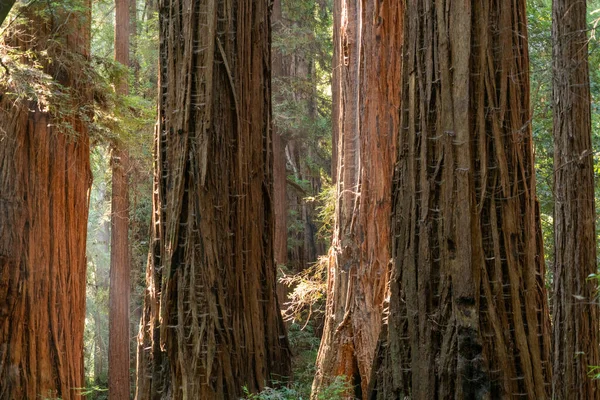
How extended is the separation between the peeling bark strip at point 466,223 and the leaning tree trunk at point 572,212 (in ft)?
20.1

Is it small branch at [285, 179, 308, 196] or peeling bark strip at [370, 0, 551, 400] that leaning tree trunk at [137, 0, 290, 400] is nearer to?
peeling bark strip at [370, 0, 551, 400]

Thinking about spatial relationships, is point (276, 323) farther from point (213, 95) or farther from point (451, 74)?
point (451, 74)

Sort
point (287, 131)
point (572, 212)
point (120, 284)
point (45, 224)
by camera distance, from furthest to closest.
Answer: point (287, 131)
point (120, 284)
point (572, 212)
point (45, 224)

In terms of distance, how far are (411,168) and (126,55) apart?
1310 cm

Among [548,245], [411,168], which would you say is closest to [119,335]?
[548,245]

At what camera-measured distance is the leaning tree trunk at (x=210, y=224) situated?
5.83 meters

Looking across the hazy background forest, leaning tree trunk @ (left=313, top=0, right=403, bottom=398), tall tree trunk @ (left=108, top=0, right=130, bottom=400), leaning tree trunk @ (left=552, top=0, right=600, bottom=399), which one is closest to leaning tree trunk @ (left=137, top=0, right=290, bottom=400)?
the hazy background forest

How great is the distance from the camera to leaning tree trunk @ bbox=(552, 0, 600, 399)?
34.0ft

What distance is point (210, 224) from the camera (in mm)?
5926

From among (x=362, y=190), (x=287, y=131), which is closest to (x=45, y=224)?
(x=362, y=190)

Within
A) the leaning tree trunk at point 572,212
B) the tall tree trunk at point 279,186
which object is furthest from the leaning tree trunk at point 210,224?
the tall tree trunk at point 279,186

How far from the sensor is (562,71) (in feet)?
34.9

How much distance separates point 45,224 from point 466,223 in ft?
22.8

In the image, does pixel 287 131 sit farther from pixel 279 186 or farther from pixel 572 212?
pixel 572 212
